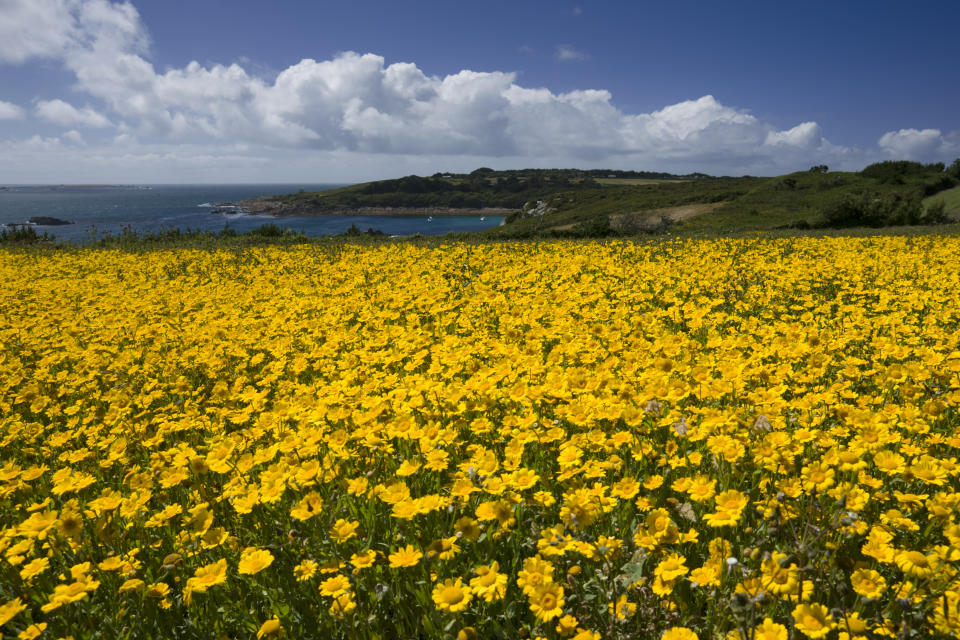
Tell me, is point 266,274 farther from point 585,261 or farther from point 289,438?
point 289,438

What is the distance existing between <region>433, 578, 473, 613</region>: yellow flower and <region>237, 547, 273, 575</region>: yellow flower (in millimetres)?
937

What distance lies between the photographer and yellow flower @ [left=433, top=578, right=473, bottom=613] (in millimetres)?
2256

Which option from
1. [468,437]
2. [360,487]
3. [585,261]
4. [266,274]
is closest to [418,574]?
[360,487]

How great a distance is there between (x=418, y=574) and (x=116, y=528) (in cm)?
197

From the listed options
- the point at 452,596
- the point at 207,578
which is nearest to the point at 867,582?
the point at 452,596

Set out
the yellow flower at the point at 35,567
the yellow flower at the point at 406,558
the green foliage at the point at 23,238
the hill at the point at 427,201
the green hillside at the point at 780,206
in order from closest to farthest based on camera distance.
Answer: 1. the yellow flower at the point at 406,558
2. the yellow flower at the point at 35,567
3. the green foliage at the point at 23,238
4. the green hillside at the point at 780,206
5. the hill at the point at 427,201

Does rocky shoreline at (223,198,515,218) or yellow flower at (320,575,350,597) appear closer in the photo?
yellow flower at (320,575,350,597)

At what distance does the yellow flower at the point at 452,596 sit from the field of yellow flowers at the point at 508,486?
0.02 meters

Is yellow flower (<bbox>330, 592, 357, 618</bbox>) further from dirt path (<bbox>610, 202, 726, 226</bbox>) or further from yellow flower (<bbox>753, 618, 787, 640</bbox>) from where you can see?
dirt path (<bbox>610, 202, 726, 226</bbox>)

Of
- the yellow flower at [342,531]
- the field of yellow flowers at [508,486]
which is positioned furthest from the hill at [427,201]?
the yellow flower at [342,531]

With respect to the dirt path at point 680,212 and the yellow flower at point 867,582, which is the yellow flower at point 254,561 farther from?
the dirt path at point 680,212

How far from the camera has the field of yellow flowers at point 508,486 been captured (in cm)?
243

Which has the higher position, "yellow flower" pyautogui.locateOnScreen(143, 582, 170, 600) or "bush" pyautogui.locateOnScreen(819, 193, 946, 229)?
"bush" pyautogui.locateOnScreen(819, 193, 946, 229)

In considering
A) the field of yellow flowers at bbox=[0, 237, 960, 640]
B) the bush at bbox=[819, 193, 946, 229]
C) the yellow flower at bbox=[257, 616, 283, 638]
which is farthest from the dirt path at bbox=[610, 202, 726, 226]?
the yellow flower at bbox=[257, 616, 283, 638]
